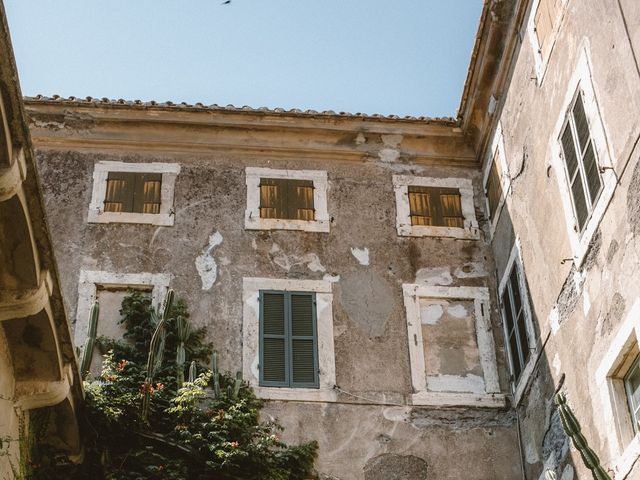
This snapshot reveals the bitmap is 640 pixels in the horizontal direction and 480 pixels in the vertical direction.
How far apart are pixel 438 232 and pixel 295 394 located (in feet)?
10.4

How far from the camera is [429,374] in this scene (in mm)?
13539

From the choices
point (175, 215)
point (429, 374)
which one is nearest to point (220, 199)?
point (175, 215)

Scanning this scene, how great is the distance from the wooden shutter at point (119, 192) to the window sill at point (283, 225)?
5.16 ft

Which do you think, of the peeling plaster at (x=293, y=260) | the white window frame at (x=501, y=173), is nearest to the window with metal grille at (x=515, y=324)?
the white window frame at (x=501, y=173)

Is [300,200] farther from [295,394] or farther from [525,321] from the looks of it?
[525,321]

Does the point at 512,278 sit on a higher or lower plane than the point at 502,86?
lower

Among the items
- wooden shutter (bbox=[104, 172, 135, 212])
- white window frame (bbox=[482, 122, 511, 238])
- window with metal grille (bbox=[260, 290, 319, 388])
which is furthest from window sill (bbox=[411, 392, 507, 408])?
wooden shutter (bbox=[104, 172, 135, 212])

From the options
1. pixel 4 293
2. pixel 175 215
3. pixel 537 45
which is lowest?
pixel 4 293

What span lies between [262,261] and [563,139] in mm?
4244

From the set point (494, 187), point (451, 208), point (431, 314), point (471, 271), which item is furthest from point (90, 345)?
point (494, 187)

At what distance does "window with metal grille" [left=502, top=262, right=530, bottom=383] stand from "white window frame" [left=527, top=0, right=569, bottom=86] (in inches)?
93.4

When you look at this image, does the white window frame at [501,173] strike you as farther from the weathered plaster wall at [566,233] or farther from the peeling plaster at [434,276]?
the peeling plaster at [434,276]

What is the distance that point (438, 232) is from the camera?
1484 cm

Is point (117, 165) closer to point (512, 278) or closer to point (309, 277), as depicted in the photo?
point (309, 277)
